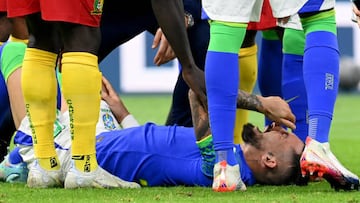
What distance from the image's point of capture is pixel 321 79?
395cm

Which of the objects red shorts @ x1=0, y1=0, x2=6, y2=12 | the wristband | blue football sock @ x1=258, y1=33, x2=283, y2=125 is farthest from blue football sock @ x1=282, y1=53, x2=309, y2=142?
red shorts @ x1=0, y1=0, x2=6, y2=12

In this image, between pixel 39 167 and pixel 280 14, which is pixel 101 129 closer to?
pixel 39 167

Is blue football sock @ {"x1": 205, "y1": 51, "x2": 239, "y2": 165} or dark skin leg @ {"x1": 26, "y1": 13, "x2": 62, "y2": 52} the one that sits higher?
dark skin leg @ {"x1": 26, "y1": 13, "x2": 62, "y2": 52}

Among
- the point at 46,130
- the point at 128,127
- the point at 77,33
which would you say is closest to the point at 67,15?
the point at 77,33

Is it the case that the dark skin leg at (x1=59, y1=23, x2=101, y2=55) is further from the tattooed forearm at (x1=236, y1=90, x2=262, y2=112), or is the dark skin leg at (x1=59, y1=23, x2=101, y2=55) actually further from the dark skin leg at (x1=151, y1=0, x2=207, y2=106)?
the tattooed forearm at (x1=236, y1=90, x2=262, y2=112)

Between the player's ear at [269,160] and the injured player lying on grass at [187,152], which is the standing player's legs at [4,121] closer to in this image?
the injured player lying on grass at [187,152]

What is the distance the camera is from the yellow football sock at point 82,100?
3.99 meters

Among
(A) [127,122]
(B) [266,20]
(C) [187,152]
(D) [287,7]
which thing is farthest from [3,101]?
(D) [287,7]

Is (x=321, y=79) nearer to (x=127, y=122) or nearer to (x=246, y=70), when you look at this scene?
(x=246, y=70)

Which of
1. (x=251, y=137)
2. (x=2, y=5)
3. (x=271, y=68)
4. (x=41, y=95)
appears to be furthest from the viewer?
(x=271, y=68)

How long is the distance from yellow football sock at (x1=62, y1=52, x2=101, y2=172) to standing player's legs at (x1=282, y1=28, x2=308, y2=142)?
1.22 m

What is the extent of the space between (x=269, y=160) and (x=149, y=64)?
654 cm

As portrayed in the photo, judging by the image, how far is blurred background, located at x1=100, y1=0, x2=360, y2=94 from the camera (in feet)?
35.0

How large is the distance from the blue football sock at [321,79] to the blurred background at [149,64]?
21.6ft
